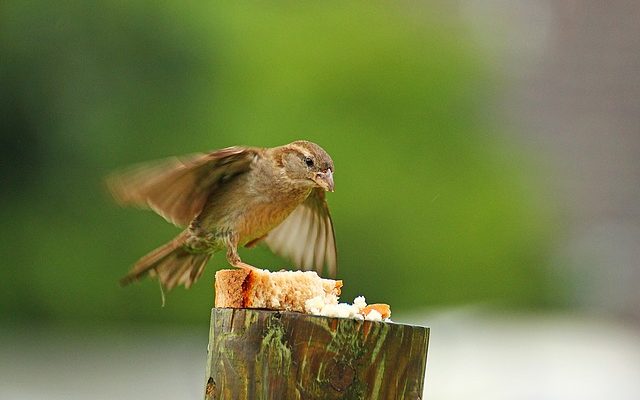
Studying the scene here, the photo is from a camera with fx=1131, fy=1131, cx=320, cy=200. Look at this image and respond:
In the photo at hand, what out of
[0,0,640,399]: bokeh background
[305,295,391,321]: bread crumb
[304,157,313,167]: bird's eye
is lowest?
[305,295,391,321]: bread crumb

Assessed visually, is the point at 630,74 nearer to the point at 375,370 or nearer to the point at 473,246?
the point at 473,246

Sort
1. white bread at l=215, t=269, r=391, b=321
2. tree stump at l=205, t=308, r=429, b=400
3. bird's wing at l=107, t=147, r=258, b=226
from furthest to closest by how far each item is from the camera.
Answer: bird's wing at l=107, t=147, r=258, b=226
white bread at l=215, t=269, r=391, b=321
tree stump at l=205, t=308, r=429, b=400

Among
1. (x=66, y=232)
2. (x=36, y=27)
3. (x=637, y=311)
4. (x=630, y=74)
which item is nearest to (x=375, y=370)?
(x=66, y=232)

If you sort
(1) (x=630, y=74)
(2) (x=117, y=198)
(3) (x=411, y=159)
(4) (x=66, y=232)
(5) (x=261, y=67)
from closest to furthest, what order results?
(2) (x=117, y=198)
(4) (x=66, y=232)
(5) (x=261, y=67)
(3) (x=411, y=159)
(1) (x=630, y=74)

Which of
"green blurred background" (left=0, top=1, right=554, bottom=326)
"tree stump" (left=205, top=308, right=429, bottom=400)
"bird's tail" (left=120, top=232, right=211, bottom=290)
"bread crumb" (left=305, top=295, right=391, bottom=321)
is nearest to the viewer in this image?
"tree stump" (left=205, top=308, right=429, bottom=400)

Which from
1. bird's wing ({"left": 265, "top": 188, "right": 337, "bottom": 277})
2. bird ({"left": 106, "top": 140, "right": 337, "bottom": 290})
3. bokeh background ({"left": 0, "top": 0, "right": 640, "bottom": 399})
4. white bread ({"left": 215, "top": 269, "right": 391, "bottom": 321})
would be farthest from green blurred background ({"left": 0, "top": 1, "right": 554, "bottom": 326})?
white bread ({"left": 215, "top": 269, "right": 391, "bottom": 321})

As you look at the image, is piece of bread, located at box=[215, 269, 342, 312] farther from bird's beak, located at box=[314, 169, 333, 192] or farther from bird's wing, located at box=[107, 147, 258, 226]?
bird's beak, located at box=[314, 169, 333, 192]

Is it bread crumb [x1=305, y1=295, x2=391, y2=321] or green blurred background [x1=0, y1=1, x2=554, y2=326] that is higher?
green blurred background [x1=0, y1=1, x2=554, y2=326]
